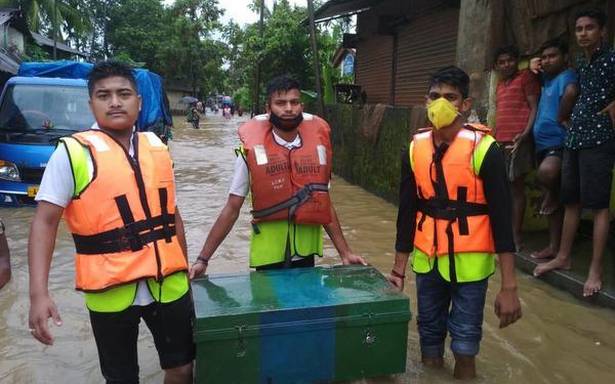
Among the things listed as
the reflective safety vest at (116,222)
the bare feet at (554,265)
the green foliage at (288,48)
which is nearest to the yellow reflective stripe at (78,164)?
the reflective safety vest at (116,222)

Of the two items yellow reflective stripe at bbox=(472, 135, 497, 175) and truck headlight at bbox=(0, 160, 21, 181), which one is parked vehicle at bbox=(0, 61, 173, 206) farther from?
yellow reflective stripe at bbox=(472, 135, 497, 175)

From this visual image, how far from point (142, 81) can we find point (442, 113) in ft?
29.1

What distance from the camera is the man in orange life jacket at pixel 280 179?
3.13 m

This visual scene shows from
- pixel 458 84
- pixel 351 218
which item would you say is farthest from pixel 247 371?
pixel 351 218

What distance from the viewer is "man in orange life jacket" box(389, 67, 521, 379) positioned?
2726 mm

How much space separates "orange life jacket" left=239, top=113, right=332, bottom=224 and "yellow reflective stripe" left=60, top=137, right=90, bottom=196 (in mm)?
1084

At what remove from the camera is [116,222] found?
2.22m

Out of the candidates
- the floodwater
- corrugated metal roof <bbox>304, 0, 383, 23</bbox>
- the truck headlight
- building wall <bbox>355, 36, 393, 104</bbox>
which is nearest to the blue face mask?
the floodwater

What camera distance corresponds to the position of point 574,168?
4.38 metres

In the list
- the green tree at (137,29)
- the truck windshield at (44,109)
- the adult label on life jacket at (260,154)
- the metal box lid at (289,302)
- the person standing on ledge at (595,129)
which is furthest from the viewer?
the green tree at (137,29)

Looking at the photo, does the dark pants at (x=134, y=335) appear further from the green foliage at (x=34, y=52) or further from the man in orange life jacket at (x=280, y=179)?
the green foliage at (x=34, y=52)

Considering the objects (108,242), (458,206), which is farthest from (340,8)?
(108,242)

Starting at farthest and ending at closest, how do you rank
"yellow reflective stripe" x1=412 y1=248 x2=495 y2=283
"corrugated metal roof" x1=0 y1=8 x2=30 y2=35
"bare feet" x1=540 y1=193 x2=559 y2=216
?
"corrugated metal roof" x1=0 y1=8 x2=30 y2=35
"bare feet" x1=540 y1=193 x2=559 y2=216
"yellow reflective stripe" x1=412 y1=248 x2=495 y2=283

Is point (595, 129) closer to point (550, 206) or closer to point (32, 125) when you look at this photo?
point (550, 206)
